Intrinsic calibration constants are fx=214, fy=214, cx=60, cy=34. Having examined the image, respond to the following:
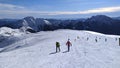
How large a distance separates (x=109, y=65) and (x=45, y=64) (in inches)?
260

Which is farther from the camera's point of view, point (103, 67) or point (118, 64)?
point (118, 64)

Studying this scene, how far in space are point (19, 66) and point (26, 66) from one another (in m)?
0.80

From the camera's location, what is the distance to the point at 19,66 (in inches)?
879

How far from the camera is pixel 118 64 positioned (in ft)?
71.8

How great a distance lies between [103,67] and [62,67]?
3919 mm

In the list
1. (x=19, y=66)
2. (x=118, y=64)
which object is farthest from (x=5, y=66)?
(x=118, y=64)

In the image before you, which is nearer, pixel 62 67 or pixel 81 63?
pixel 62 67

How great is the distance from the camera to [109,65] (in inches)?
837

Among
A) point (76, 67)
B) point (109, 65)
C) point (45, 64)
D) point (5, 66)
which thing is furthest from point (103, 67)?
point (5, 66)

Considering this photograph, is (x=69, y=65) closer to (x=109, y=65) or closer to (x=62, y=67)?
(x=62, y=67)

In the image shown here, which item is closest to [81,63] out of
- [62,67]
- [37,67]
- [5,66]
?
[62,67]

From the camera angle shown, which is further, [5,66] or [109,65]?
[5,66]

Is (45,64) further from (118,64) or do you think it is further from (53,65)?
(118,64)

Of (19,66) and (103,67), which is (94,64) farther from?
(19,66)
